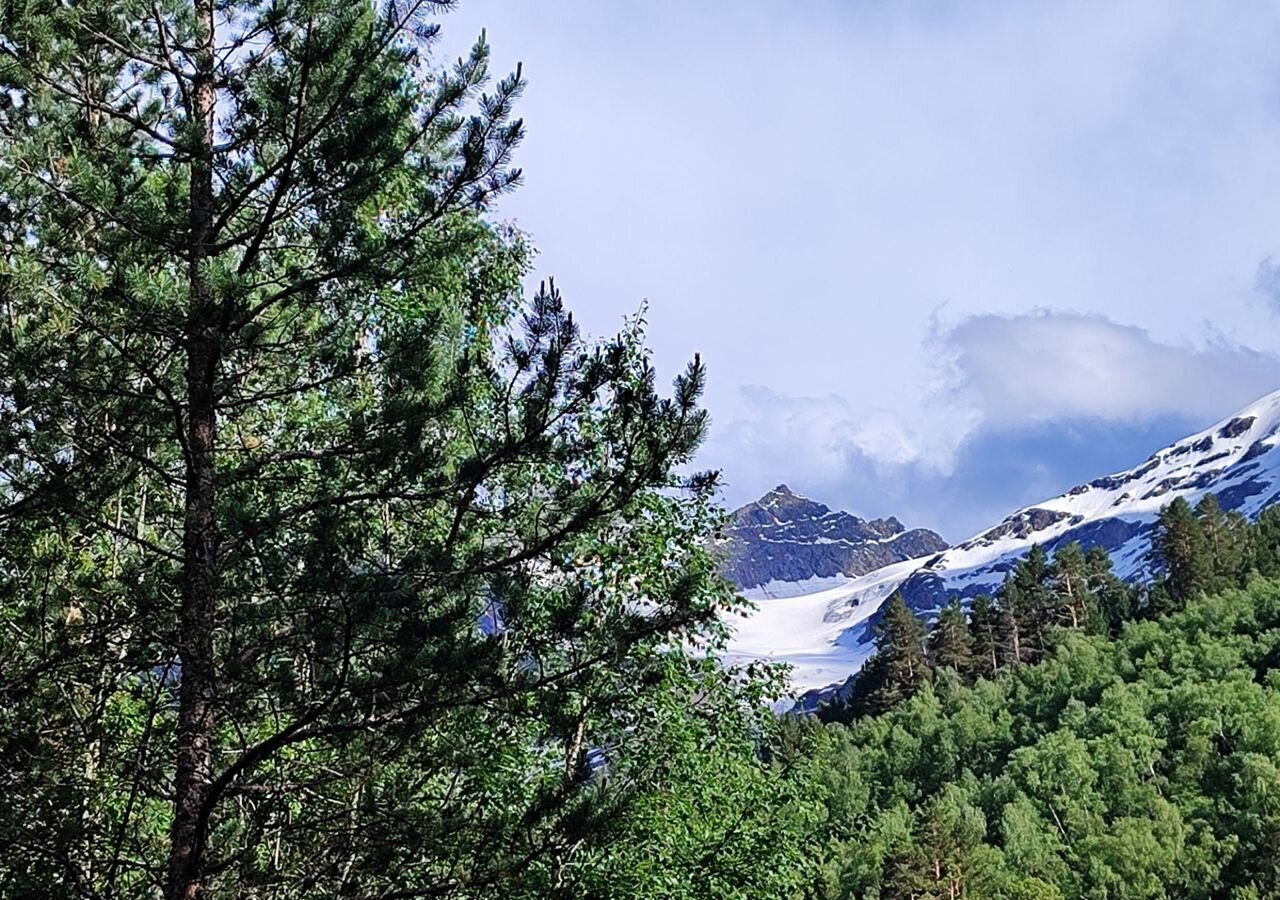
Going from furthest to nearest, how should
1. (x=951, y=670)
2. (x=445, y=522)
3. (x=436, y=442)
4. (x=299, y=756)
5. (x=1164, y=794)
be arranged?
(x=951, y=670) → (x=1164, y=794) → (x=445, y=522) → (x=299, y=756) → (x=436, y=442)

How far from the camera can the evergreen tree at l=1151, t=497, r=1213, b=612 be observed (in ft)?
286

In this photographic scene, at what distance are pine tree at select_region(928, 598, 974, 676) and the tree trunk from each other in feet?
286

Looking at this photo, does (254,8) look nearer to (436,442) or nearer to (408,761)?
(436,442)

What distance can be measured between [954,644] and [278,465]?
291ft

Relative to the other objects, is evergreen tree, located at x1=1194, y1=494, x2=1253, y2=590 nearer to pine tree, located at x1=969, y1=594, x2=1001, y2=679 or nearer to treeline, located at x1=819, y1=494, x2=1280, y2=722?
treeline, located at x1=819, y1=494, x2=1280, y2=722

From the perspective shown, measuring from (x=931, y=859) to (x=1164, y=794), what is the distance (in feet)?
64.1

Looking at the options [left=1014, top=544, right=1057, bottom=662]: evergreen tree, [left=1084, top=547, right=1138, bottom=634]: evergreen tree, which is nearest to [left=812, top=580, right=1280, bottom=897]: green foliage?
[left=1014, top=544, right=1057, bottom=662]: evergreen tree

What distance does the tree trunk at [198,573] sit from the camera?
5598 mm

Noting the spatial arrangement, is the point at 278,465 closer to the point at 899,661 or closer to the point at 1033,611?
the point at 899,661

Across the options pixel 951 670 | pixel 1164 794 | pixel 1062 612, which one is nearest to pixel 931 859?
pixel 1164 794

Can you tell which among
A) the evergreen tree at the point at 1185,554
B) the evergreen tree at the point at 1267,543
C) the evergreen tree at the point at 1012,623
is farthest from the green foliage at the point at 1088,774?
the evergreen tree at the point at 1267,543

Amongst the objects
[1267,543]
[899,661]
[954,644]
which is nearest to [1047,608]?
[954,644]

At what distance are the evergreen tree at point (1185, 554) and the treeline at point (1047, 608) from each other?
8 centimetres

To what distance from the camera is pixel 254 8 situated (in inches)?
258
